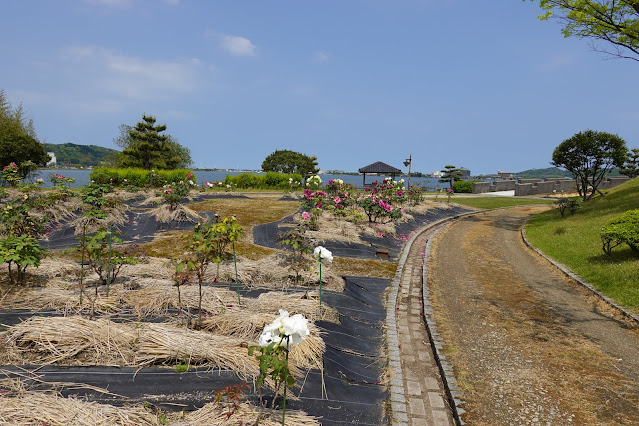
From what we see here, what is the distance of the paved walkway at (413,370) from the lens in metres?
3.62

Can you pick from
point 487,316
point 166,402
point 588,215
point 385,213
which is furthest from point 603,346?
point 588,215

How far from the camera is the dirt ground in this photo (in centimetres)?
375

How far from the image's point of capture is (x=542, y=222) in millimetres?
16281

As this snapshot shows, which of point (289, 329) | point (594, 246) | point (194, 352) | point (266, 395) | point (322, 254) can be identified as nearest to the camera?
point (289, 329)

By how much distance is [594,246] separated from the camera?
34.3 ft

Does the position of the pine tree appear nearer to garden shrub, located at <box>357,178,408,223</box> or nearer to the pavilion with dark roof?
the pavilion with dark roof

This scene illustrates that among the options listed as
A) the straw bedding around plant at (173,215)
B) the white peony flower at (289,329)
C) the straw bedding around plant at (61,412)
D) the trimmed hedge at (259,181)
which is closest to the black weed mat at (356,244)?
the straw bedding around plant at (173,215)

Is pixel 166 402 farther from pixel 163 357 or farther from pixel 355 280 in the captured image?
pixel 355 280

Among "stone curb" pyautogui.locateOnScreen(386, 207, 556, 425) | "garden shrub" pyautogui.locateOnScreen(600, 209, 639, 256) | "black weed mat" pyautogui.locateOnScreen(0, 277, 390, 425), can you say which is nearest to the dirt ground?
"stone curb" pyautogui.locateOnScreen(386, 207, 556, 425)

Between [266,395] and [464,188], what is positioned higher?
[464,188]

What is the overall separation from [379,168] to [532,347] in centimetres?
2936

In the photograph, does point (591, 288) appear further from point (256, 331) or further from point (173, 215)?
point (173, 215)

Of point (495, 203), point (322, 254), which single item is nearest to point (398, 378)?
point (322, 254)

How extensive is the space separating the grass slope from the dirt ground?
644mm
